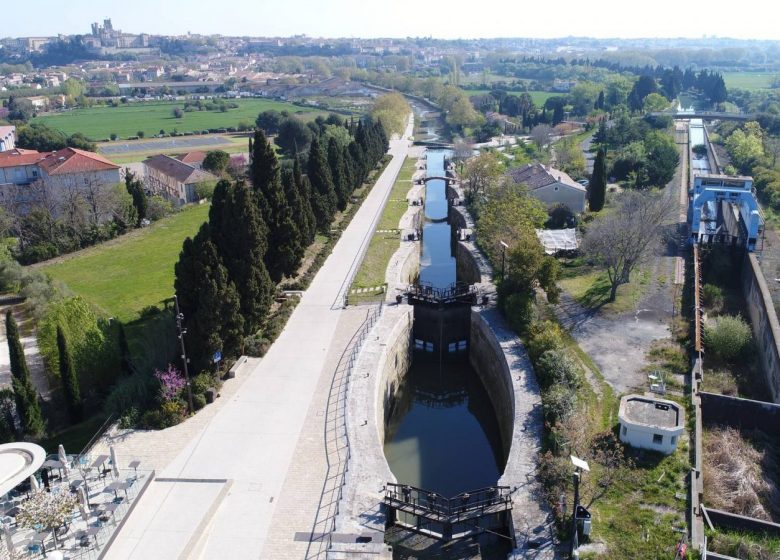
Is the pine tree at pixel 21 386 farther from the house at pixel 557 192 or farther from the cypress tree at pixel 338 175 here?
the house at pixel 557 192

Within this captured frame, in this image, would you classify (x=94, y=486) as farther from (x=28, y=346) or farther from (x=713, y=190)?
(x=713, y=190)

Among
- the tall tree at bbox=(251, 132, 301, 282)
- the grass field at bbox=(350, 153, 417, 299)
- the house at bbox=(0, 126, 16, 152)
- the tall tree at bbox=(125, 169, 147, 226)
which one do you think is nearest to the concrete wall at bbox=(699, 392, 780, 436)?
the grass field at bbox=(350, 153, 417, 299)

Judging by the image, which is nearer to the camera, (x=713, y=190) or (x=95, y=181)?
(x=713, y=190)

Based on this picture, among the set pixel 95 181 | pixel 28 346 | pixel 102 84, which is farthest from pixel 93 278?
pixel 102 84

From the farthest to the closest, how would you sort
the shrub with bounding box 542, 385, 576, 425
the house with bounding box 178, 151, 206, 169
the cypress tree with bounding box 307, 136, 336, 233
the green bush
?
1. the house with bounding box 178, 151, 206, 169
2. the cypress tree with bounding box 307, 136, 336, 233
3. the green bush
4. the shrub with bounding box 542, 385, 576, 425

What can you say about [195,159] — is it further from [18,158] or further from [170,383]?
[170,383]

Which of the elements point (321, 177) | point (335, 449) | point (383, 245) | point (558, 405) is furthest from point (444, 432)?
point (321, 177)

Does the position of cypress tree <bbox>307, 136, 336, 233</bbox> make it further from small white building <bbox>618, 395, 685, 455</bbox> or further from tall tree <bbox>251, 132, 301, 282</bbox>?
small white building <bbox>618, 395, 685, 455</bbox>
